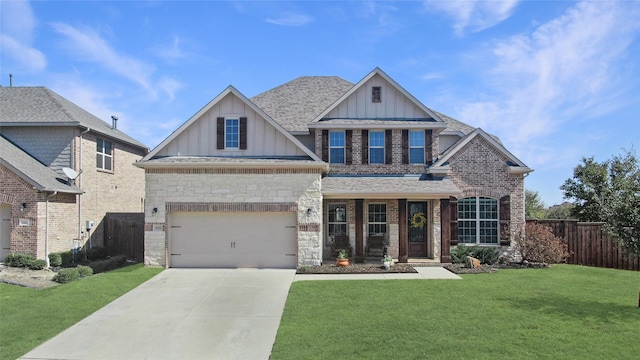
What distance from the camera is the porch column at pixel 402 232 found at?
54.1 feet

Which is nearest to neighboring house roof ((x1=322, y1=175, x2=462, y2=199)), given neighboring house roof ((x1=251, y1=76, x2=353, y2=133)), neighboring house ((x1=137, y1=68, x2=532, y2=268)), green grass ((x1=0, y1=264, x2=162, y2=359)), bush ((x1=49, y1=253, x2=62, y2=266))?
neighboring house ((x1=137, y1=68, x2=532, y2=268))

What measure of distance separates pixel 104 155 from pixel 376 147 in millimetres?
13875

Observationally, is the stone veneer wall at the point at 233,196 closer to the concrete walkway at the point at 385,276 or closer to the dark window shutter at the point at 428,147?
the concrete walkway at the point at 385,276

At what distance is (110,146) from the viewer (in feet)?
72.1

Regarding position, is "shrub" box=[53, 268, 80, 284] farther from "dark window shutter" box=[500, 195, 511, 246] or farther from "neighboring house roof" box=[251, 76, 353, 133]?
"dark window shutter" box=[500, 195, 511, 246]

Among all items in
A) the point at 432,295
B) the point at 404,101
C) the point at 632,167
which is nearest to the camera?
the point at 432,295

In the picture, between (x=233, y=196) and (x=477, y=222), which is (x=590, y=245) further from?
(x=233, y=196)

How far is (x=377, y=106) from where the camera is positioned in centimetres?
1816

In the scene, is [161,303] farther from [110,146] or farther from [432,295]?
[110,146]

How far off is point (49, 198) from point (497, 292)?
16.8 meters

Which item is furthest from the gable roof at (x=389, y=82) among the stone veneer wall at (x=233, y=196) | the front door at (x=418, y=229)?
the front door at (x=418, y=229)

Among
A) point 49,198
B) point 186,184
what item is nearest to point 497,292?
point 186,184

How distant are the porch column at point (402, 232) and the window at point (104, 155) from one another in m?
15.0

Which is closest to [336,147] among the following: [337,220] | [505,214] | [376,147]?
[376,147]
